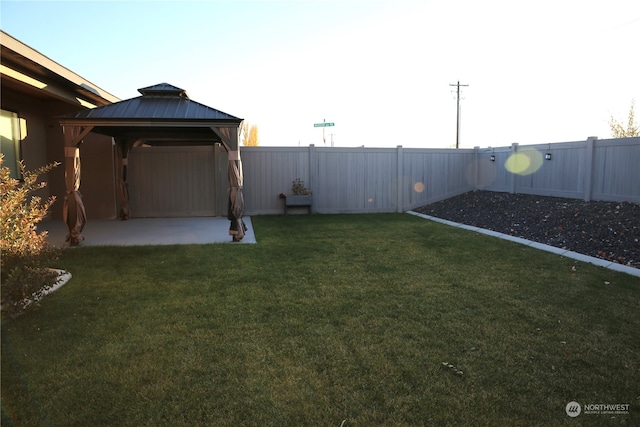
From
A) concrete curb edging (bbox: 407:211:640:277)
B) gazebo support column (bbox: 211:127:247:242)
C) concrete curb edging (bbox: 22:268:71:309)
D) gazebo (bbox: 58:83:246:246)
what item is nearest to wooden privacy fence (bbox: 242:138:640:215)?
concrete curb edging (bbox: 407:211:640:277)

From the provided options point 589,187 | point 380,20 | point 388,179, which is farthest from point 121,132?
point 589,187

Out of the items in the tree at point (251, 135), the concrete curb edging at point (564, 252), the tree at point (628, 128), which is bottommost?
the concrete curb edging at point (564, 252)

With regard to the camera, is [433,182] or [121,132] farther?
[433,182]

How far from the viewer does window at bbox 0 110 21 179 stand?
Result: 7.60 meters

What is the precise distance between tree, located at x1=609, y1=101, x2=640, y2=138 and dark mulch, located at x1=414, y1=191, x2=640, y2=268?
32.3 feet

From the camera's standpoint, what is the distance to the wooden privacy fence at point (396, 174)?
10055mm

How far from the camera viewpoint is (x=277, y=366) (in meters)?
2.73

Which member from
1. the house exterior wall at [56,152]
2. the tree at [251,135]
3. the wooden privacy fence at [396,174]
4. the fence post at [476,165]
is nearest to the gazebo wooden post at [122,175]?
the house exterior wall at [56,152]

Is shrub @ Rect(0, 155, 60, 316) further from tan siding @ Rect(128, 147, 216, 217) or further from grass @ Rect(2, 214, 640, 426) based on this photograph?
tan siding @ Rect(128, 147, 216, 217)

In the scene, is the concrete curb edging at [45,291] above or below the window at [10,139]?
below

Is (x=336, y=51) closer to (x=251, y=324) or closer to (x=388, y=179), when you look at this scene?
(x=388, y=179)

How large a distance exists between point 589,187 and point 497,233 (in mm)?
2580

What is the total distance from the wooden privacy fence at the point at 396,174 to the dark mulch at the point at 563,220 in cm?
68

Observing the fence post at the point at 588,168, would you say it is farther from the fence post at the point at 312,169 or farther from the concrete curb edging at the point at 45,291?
the concrete curb edging at the point at 45,291
